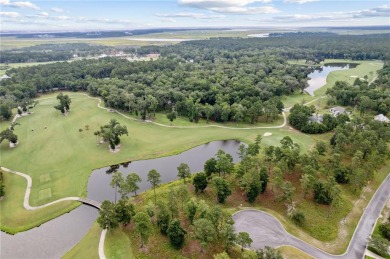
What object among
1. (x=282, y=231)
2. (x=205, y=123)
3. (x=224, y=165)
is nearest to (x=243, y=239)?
(x=282, y=231)

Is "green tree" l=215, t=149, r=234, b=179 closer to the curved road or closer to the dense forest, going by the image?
the curved road

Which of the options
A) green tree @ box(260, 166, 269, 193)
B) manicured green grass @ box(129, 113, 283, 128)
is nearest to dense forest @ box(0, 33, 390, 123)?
manicured green grass @ box(129, 113, 283, 128)

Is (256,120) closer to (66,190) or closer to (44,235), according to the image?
(66,190)

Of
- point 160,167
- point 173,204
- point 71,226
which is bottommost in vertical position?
point 71,226

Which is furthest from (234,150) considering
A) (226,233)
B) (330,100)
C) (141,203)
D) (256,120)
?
(330,100)

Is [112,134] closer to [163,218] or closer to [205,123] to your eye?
[205,123]

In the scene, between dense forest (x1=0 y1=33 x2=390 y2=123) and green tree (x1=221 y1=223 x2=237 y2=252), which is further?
dense forest (x1=0 y1=33 x2=390 y2=123)

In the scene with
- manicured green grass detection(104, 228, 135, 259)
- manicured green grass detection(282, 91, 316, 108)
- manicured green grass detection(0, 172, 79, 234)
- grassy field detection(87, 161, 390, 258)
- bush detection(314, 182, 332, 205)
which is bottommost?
manicured green grass detection(0, 172, 79, 234)
